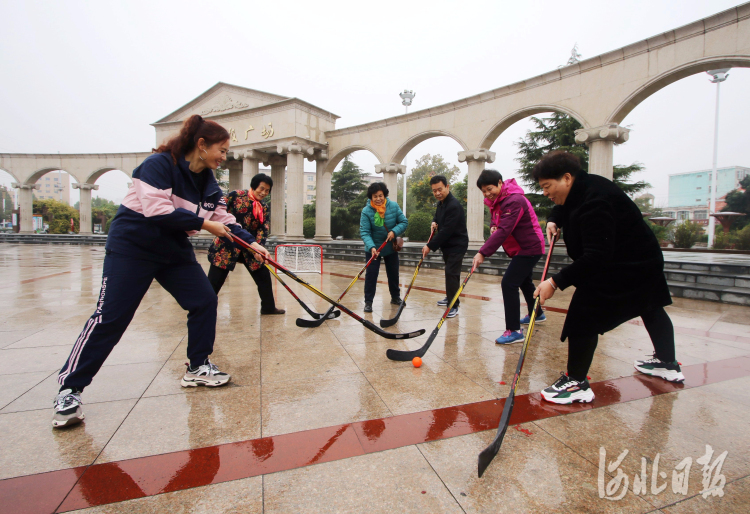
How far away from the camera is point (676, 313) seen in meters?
5.66

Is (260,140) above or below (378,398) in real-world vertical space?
above

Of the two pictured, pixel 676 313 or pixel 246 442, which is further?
pixel 676 313

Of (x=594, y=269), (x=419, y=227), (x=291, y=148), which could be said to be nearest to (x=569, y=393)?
(x=594, y=269)

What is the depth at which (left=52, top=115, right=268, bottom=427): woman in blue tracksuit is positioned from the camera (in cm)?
237

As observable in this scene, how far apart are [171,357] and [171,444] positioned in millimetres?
1653

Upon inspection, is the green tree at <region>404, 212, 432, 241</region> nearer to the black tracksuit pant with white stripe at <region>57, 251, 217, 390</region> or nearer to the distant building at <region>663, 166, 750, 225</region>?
the black tracksuit pant with white stripe at <region>57, 251, 217, 390</region>

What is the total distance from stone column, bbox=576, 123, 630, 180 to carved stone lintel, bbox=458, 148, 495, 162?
10.6 feet

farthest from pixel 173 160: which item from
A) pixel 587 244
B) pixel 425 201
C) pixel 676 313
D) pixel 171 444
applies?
pixel 425 201

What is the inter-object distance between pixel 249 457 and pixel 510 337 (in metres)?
3.02

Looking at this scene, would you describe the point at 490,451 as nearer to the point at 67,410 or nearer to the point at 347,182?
the point at 67,410

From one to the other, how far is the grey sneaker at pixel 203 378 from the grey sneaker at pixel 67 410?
661mm

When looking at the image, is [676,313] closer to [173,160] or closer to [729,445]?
[729,445]

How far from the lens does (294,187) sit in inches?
744

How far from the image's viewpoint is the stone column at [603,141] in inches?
399
